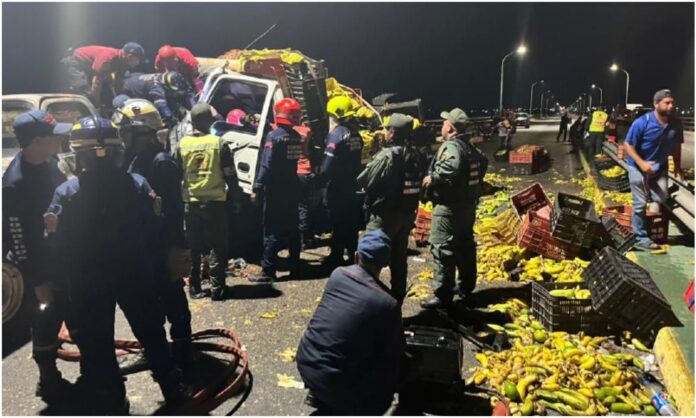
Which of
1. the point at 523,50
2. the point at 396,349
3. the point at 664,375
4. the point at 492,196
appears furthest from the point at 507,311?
the point at 523,50

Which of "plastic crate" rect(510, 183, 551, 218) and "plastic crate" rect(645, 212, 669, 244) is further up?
"plastic crate" rect(510, 183, 551, 218)

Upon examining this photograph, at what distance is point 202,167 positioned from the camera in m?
6.24

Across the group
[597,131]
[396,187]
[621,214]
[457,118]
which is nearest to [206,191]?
[396,187]

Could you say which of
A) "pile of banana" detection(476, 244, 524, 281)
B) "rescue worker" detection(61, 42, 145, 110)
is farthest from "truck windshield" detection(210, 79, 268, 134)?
"pile of banana" detection(476, 244, 524, 281)

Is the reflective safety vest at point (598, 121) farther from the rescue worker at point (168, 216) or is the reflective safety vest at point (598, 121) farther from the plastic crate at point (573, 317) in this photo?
the rescue worker at point (168, 216)

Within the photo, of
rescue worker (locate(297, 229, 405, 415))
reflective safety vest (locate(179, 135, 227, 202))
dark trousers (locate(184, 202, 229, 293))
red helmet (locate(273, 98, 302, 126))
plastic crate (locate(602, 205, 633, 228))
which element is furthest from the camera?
plastic crate (locate(602, 205, 633, 228))

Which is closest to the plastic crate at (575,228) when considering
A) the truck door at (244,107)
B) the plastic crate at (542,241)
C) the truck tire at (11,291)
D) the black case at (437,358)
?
the plastic crate at (542,241)

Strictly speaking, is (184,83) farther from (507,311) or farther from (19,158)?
(507,311)

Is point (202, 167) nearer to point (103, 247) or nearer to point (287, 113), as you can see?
point (287, 113)

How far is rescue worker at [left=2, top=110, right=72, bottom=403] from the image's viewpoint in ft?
13.1

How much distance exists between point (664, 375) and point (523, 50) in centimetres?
4216

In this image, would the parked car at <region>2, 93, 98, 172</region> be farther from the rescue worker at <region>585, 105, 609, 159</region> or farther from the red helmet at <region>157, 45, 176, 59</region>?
the rescue worker at <region>585, 105, 609, 159</region>

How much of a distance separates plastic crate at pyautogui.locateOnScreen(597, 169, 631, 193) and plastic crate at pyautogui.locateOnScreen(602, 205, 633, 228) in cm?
434

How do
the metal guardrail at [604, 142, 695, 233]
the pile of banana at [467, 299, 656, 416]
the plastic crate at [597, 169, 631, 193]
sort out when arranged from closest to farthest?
the pile of banana at [467, 299, 656, 416] → the metal guardrail at [604, 142, 695, 233] → the plastic crate at [597, 169, 631, 193]
